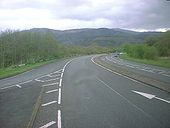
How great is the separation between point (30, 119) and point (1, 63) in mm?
57184

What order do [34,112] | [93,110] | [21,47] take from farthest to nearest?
[21,47] < [34,112] < [93,110]

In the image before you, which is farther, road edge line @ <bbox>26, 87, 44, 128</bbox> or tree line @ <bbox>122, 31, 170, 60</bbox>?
tree line @ <bbox>122, 31, 170, 60</bbox>

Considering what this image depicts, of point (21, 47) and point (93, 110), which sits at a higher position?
point (93, 110)

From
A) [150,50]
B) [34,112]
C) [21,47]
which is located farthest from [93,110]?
[150,50]

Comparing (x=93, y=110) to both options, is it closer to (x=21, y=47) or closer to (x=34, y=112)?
(x=34, y=112)

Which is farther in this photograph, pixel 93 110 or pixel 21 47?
pixel 21 47

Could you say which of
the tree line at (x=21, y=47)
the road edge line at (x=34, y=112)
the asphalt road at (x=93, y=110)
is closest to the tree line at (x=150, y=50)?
the tree line at (x=21, y=47)

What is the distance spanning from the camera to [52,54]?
76.8 metres

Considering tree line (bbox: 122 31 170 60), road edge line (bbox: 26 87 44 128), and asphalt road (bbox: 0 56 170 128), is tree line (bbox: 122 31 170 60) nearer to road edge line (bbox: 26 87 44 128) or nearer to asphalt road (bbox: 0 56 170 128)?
asphalt road (bbox: 0 56 170 128)

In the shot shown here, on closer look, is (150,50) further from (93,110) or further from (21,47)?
(93,110)

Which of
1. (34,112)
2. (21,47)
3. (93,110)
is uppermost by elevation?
(93,110)

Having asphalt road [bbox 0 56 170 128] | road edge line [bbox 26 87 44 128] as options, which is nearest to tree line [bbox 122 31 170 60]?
asphalt road [bbox 0 56 170 128]

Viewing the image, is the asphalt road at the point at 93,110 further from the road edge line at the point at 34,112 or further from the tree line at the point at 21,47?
the tree line at the point at 21,47

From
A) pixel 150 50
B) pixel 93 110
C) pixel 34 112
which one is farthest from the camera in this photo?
pixel 150 50
